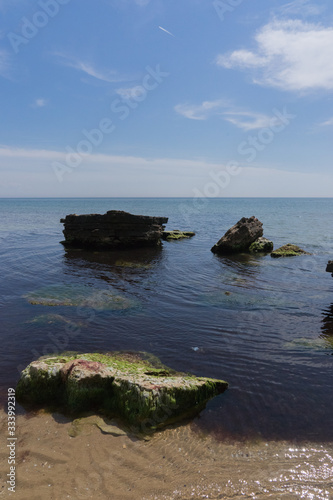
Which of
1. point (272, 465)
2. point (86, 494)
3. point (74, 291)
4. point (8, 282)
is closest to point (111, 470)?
point (86, 494)

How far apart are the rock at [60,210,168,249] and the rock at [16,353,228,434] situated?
70.3 ft

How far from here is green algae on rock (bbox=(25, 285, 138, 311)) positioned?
14.2 metres

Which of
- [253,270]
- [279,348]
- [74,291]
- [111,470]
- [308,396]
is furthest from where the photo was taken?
[253,270]

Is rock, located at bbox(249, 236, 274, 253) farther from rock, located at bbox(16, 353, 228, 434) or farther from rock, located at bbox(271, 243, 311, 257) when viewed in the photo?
rock, located at bbox(16, 353, 228, 434)

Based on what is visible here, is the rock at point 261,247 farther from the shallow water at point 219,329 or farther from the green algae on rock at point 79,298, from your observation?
the green algae on rock at point 79,298

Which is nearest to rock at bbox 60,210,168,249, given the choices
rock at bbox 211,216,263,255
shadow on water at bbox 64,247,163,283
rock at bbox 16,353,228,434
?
shadow on water at bbox 64,247,163,283

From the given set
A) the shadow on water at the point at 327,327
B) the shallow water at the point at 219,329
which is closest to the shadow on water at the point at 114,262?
the shallow water at the point at 219,329

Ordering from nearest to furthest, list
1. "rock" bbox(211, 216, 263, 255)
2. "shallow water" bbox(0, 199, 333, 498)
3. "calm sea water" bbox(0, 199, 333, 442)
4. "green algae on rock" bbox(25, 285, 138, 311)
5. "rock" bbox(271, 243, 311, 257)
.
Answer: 1. "shallow water" bbox(0, 199, 333, 498)
2. "calm sea water" bbox(0, 199, 333, 442)
3. "green algae on rock" bbox(25, 285, 138, 311)
4. "rock" bbox(271, 243, 311, 257)
5. "rock" bbox(211, 216, 263, 255)

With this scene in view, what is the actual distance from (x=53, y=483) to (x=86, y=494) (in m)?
0.64

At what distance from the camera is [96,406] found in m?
7.23

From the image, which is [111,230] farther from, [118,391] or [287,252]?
[118,391]

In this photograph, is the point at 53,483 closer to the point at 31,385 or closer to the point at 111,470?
the point at 111,470

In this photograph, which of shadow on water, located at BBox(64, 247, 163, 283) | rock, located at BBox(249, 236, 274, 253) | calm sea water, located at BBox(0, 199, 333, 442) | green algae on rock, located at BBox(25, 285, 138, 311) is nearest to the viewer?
calm sea water, located at BBox(0, 199, 333, 442)

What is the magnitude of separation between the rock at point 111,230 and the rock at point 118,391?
2142 centimetres
